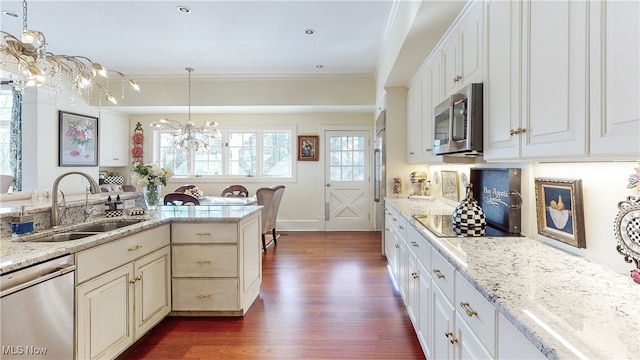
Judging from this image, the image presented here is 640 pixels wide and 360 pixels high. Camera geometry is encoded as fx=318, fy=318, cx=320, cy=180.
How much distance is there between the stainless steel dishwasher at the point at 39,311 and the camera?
1.30 meters

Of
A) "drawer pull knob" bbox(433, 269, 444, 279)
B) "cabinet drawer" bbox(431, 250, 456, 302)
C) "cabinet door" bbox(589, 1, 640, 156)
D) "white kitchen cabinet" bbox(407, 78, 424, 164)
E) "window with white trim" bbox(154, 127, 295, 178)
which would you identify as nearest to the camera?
"cabinet door" bbox(589, 1, 640, 156)

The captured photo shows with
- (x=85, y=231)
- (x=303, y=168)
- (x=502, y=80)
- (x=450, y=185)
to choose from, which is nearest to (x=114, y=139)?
(x=303, y=168)

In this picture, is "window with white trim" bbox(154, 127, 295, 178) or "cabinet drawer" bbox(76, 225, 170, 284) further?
"window with white trim" bbox(154, 127, 295, 178)

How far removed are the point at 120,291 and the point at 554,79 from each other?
2463 millimetres

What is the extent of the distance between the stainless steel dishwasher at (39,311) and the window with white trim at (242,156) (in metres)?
4.96

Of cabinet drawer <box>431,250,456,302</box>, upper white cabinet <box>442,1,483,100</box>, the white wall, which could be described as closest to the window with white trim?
→ the white wall

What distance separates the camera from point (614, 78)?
91 centimetres

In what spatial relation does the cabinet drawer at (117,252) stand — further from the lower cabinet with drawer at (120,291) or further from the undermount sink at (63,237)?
the undermount sink at (63,237)

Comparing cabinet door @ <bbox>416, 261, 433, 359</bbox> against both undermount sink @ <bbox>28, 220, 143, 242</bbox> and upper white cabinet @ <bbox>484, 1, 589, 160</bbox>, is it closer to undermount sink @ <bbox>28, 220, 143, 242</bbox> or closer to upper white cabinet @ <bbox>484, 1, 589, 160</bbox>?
upper white cabinet @ <bbox>484, 1, 589, 160</bbox>

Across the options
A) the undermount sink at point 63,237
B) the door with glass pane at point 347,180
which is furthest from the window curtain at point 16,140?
the door with glass pane at point 347,180

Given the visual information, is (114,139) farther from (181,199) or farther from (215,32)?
(215,32)

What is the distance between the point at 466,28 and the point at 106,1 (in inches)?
131

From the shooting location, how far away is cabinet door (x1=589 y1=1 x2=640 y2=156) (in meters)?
0.85

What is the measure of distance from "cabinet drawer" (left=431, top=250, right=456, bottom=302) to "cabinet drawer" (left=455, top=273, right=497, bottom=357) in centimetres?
6
